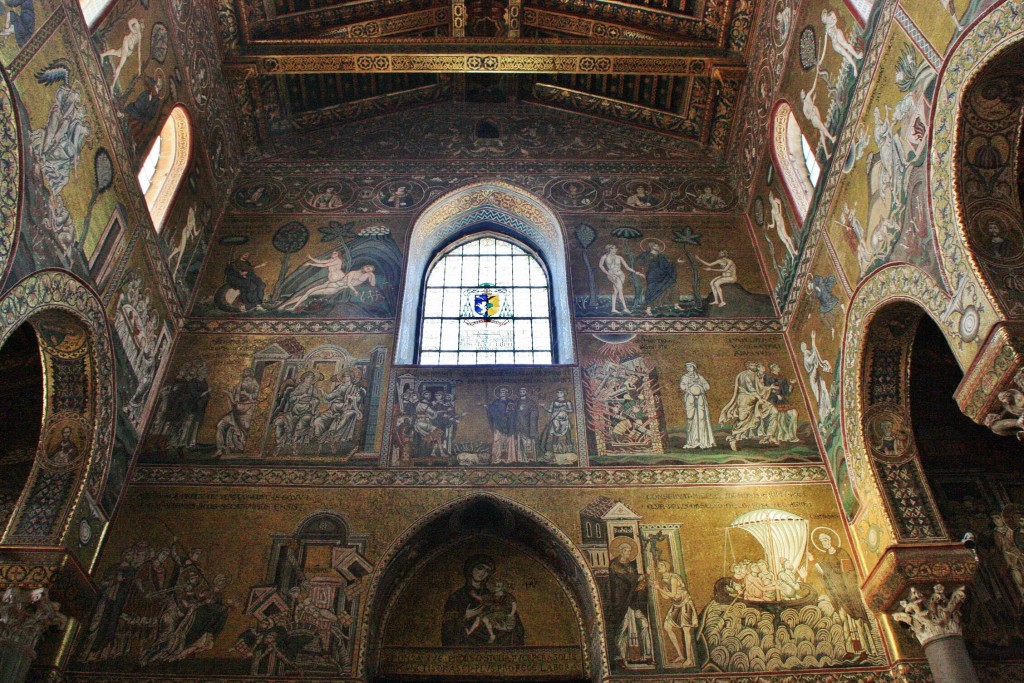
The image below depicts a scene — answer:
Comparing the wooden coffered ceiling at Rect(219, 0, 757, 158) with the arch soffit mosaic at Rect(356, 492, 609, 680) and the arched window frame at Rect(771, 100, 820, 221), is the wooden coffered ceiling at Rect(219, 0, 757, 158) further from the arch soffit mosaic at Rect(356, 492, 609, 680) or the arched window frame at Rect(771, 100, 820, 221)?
the arch soffit mosaic at Rect(356, 492, 609, 680)

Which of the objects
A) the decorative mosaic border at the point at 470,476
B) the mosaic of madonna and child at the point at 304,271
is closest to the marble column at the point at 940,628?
the decorative mosaic border at the point at 470,476

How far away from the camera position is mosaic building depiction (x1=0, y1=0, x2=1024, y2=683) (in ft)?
22.9

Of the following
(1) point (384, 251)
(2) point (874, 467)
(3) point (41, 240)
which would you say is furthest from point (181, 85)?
(2) point (874, 467)

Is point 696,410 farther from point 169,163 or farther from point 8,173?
point 169,163

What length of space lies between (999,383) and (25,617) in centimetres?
765

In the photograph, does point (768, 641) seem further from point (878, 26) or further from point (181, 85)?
point (181, 85)

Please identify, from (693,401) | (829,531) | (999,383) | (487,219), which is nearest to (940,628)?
(829,531)

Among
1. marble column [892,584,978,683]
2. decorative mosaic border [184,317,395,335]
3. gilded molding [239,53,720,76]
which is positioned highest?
gilded molding [239,53,720,76]

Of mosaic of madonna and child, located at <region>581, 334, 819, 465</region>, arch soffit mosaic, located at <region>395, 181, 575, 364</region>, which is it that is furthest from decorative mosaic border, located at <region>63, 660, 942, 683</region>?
arch soffit mosaic, located at <region>395, 181, 575, 364</region>

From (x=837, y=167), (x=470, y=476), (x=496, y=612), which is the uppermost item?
(x=837, y=167)

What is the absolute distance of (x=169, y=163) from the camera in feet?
33.2

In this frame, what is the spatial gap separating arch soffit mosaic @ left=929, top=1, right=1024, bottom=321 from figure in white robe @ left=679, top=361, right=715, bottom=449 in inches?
123

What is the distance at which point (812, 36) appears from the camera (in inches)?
364

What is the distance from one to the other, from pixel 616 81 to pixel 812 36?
3.88 meters
